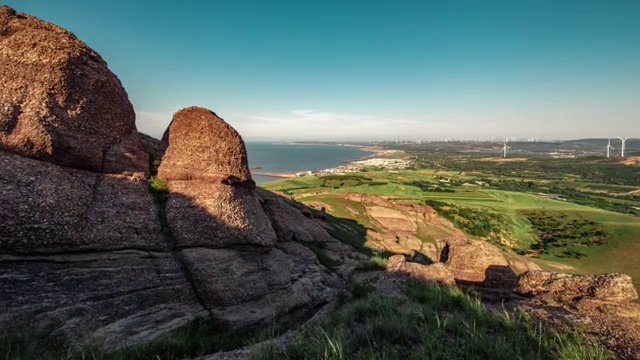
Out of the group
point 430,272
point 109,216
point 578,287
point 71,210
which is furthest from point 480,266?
point 71,210

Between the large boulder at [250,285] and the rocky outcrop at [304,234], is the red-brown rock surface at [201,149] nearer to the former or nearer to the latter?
the large boulder at [250,285]

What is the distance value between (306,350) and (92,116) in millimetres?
13648

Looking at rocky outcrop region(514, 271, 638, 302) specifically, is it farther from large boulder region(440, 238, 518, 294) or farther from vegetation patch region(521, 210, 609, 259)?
vegetation patch region(521, 210, 609, 259)

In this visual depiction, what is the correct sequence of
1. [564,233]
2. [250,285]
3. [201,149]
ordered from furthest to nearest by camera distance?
[564,233] → [201,149] → [250,285]

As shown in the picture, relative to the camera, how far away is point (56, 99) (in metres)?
12.2

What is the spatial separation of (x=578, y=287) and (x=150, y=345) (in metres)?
18.7

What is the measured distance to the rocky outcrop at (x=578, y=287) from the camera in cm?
1315

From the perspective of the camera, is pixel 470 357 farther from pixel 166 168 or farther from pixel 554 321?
pixel 166 168

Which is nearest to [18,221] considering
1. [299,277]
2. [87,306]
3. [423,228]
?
[87,306]

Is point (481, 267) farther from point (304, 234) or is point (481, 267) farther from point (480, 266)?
point (304, 234)

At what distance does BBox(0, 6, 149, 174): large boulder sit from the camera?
1139 cm

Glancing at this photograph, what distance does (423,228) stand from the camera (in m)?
64.1

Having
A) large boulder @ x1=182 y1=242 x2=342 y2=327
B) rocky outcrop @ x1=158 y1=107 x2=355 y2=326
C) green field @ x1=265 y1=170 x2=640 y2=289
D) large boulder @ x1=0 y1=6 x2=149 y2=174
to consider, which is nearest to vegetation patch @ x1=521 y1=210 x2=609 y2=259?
green field @ x1=265 y1=170 x2=640 y2=289

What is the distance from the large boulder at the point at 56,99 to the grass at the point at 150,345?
6.54m
